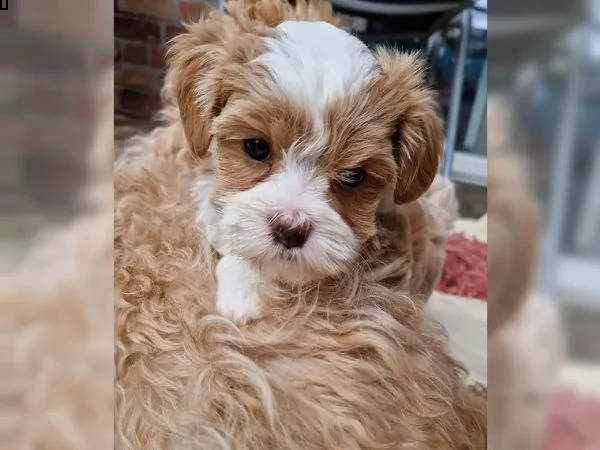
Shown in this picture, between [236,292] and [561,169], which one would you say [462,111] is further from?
[236,292]

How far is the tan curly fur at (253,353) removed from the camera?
76 cm

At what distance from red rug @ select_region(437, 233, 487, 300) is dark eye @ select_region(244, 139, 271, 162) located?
0.81 ft

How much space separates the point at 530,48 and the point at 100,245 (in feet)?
1.75

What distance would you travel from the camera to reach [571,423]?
87cm

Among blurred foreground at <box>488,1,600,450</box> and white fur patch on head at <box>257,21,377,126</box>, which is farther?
blurred foreground at <box>488,1,600,450</box>

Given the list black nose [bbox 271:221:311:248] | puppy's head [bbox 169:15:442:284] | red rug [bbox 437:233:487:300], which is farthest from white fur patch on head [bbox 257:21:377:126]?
red rug [bbox 437:233:487:300]

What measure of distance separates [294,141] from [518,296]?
1.08 feet

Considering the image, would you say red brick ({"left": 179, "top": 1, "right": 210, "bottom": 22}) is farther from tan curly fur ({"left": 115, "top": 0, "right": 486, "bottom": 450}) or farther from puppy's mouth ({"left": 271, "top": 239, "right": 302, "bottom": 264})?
puppy's mouth ({"left": 271, "top": 239, "right": 302, "bottom": 264})

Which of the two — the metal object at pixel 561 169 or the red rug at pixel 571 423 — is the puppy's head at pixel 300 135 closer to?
the metal object at pixel 561 169

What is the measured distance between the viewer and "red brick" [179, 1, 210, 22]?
2.64ft

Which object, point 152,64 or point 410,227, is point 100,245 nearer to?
point 152,64

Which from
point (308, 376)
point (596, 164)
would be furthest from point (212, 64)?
point (596, 164)

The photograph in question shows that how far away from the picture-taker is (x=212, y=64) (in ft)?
2.50

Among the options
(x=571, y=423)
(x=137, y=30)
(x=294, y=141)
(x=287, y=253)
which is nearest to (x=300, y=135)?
(x=294, y=141)
